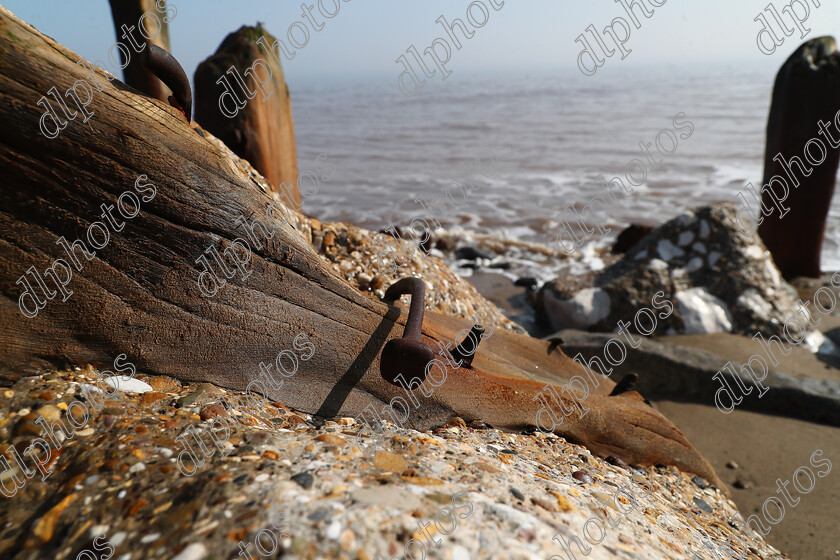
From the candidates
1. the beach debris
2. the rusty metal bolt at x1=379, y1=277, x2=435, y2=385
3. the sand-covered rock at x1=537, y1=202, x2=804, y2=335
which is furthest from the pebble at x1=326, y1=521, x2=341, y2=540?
the sand-covered rock at x1=537, y1=202, x2=804, y2=335

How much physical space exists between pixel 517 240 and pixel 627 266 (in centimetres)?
372

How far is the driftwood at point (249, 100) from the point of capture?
3.79 metres

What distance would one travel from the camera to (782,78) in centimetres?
593

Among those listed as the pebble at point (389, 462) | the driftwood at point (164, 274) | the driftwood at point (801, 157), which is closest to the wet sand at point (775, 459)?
the driftwood at point (164, 274)

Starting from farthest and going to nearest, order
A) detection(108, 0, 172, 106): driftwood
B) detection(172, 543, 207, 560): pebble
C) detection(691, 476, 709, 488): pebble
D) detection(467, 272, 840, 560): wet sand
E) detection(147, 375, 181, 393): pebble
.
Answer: detection(108, 0, 172, 106): driftwood → detection(467, 272, 840, 560): wet sand → detection(691, 476, 709, 488): pebble → detection(147, 375, 181, 393): pebble → detection(172, 543, 207, 560): pebble

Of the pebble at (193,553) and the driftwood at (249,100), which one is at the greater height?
the driftwood at (249,100)

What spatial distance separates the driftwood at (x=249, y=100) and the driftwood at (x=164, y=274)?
196 centimetres

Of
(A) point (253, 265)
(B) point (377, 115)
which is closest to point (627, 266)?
(A) point (253, 265)

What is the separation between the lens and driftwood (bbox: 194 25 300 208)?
3.79m

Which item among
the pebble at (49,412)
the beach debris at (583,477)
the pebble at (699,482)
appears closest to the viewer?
the pebble at (49,412)

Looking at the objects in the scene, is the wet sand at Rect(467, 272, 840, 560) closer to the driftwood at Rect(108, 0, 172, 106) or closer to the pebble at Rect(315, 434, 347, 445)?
the pebble at Rect(315, 434, 347, 445)

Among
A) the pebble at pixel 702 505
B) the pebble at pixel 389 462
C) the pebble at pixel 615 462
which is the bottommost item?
the pebble at pixel 702 505

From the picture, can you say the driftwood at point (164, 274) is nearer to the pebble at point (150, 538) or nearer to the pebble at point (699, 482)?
the pebble at point (150, 538)

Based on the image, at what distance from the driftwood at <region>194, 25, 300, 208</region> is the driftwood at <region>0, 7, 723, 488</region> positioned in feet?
6.42
